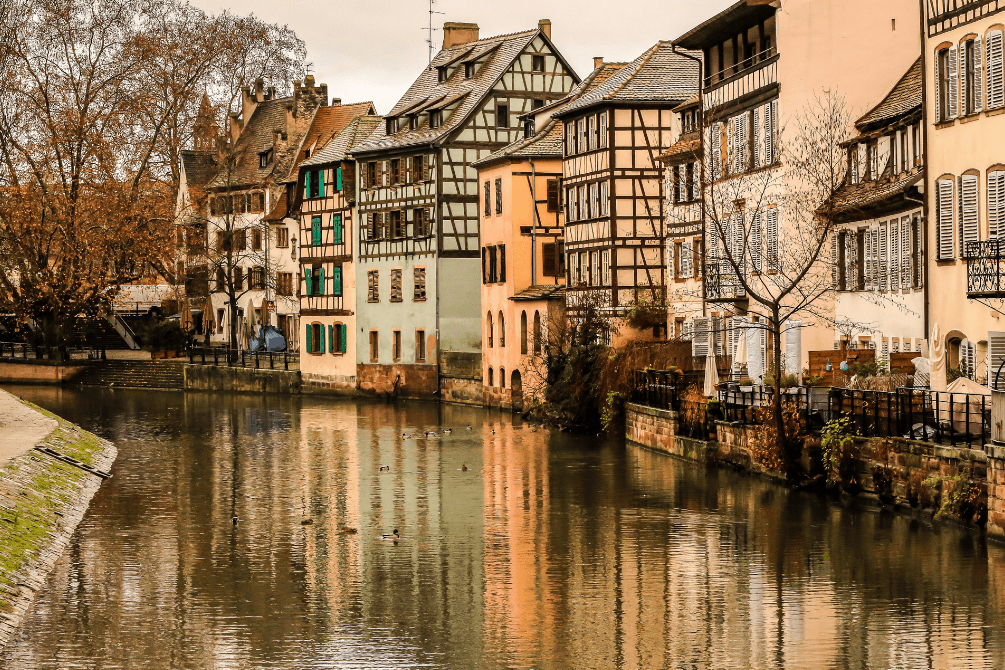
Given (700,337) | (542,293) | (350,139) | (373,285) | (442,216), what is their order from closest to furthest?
(700,337) → (542,293) → (442,216) → (373,285) → (350,139)

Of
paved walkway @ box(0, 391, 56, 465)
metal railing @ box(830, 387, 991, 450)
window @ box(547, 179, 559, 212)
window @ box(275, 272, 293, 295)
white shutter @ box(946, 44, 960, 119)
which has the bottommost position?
paved walkway @ box(0, 391, 56, 465)

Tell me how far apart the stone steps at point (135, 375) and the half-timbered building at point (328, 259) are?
6.62 meters

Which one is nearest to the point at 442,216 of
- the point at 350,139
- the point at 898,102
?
the point at 350,139

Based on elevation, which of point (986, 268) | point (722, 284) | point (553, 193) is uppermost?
point (553, 193)

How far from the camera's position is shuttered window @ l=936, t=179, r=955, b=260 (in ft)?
99.8

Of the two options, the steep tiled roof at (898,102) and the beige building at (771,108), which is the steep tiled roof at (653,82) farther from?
the steep tiled roof at (898,102)

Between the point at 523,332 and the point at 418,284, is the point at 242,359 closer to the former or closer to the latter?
the point at 418,284

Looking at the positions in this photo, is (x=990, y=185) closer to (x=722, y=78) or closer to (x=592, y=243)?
(x=722, y=78)

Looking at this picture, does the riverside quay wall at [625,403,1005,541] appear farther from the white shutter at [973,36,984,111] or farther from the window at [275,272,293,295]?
the window at [275,272,293,295]

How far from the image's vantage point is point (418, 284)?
6456cm

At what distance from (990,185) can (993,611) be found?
35.8 ft

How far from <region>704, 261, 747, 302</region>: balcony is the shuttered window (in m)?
10.9

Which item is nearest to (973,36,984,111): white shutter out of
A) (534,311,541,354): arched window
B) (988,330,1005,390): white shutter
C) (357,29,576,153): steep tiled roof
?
(988,330,1005,390): white shutter

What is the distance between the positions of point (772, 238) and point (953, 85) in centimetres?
1196
